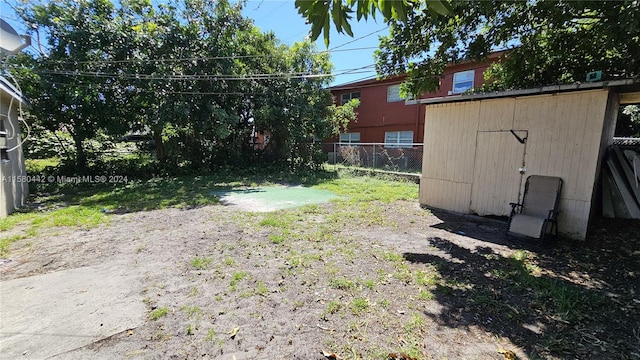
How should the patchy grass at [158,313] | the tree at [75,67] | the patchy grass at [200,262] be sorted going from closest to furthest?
1. the patchy grass at [158,313]
2. the patchy grass at [200,262]
3. the tree at [75,67]

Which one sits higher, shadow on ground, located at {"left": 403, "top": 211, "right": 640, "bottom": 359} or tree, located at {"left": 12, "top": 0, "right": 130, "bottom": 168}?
tree, located at {"left": 12, "top": 0, "right": 130, "bottom": 168}

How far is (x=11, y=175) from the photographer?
6.47 m

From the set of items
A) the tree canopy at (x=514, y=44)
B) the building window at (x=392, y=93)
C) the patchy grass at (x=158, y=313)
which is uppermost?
the building window at (x=392, y=93)

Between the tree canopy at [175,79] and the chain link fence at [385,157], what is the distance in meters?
1.86

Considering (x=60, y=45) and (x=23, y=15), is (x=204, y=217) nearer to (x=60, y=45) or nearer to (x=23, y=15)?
(x=60, y=45)

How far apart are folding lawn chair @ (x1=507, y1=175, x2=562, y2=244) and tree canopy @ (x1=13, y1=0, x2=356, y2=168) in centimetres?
662

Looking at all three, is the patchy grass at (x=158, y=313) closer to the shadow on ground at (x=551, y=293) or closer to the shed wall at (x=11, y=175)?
the shadow on ground at (x=551, y=293)

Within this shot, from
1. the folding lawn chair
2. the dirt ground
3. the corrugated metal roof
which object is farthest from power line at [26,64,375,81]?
the dirt ground

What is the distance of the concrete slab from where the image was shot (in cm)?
216

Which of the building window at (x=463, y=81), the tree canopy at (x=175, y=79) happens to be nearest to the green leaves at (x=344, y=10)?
the tree canopy at (x=175, y=79)

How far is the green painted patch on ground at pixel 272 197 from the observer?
23.3 ft

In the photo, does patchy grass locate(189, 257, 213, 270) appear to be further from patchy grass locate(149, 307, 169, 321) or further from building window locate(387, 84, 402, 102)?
building window locate(387, 84, 402, 102)

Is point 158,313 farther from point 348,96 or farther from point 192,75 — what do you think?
point 348,96

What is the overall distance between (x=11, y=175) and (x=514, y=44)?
11602 mm
